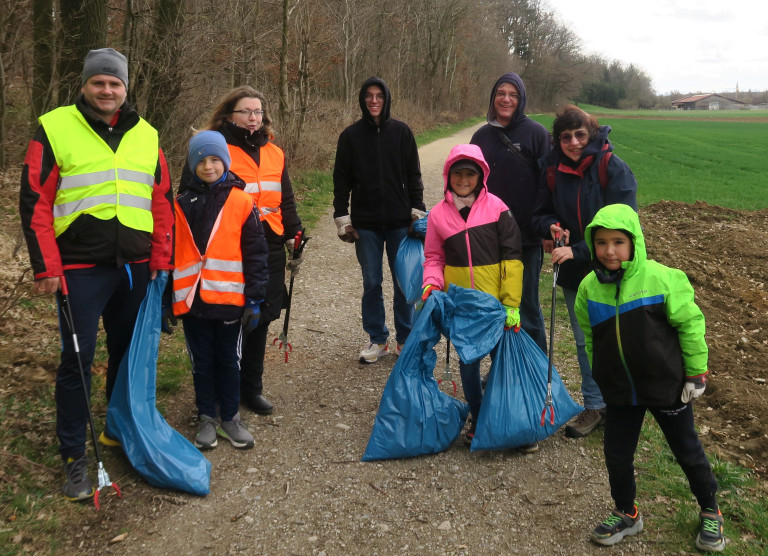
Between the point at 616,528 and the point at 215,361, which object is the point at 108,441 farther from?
the point at 616,528

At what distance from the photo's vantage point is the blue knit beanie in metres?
3.68

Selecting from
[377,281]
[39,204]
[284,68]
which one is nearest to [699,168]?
[284,68]

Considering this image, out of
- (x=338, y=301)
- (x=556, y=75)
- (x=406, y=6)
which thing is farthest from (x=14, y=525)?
(x=556, y=75)

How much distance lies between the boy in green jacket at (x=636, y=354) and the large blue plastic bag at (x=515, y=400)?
25.3 inches

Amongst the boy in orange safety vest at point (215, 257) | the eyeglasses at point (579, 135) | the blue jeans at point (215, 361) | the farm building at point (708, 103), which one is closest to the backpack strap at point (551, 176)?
the eyeglasses at point (579, 135)

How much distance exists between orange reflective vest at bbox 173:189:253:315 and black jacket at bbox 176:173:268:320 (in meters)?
0.03

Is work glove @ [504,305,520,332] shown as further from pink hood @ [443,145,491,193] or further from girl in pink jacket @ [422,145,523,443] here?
pink hood @ [443,145,491,193]

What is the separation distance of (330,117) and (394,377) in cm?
1514

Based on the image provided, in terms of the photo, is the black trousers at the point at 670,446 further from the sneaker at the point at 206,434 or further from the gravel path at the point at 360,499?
the sneaker at the point at 206,434

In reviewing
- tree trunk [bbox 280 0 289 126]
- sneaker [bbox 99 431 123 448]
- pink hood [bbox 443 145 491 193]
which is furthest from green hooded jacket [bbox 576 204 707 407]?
tree trunk [bbox 280 0 289 126]

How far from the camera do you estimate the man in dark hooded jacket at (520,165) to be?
4.34 meters

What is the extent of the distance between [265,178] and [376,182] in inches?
43.5

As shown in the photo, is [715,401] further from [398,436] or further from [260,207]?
[260,207]

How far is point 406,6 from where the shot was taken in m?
31.1
